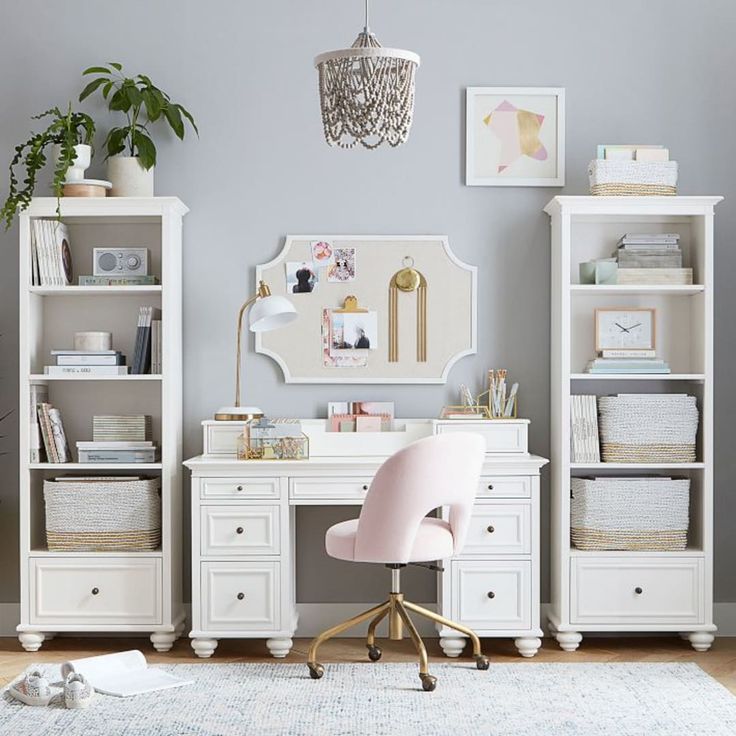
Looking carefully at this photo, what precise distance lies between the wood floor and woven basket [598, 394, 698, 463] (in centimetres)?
80

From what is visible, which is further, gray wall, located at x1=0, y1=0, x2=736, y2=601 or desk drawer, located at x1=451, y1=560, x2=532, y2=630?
gray wall, located at x1=0, y1=0, x2=736, y2=601

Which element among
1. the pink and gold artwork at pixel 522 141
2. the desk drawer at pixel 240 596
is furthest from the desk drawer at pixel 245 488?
the pink and gold artwork at pixel 522 141

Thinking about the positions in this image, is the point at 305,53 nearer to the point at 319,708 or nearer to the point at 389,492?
the point at 389,492

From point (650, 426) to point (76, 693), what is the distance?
8.05 ft

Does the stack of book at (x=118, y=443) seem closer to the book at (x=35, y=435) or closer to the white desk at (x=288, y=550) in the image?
the book at (x=35, y=435)

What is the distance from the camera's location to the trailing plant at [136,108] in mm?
4246

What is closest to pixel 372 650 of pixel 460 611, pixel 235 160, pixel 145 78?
pixel 460 611

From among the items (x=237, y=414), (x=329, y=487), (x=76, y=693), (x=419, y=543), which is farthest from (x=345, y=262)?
(x=76, y=693)

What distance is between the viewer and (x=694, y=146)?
177 inches

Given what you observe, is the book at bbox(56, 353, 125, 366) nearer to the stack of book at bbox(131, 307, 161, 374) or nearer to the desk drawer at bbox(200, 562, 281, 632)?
the stack of book at bbox(131, 307, 161, 374)

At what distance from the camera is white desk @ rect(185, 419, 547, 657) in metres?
3.98

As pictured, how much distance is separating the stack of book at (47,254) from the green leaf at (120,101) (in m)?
0.55

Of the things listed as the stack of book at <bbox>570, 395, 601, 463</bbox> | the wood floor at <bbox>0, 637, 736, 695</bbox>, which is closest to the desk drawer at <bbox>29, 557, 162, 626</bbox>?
the wood floor at <bbox>0, 637, 736, 695</bbox>

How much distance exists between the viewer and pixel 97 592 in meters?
4.12
